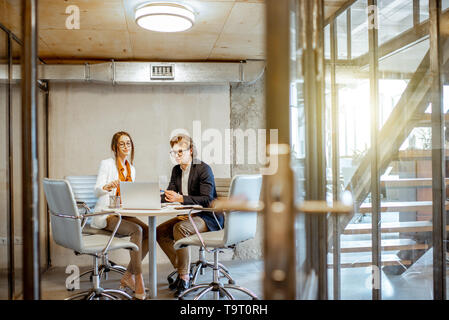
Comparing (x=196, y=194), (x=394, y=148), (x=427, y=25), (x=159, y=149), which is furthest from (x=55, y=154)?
(x=427, y=25)

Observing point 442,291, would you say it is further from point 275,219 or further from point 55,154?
point 55,154

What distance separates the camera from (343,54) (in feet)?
11.4

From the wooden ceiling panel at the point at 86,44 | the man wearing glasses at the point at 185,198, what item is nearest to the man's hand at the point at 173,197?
the man wearing glasses at the point at 185,198

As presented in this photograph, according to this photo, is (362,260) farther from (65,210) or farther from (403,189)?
(65,210)

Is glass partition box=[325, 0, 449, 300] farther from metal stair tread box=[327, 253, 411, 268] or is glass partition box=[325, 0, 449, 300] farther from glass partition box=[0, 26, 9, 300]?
glass partition box=[0, 26, 9, 300]

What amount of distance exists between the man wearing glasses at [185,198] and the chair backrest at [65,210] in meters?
0.96

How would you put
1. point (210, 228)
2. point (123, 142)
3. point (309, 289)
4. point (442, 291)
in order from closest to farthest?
1. point (309, 289)
2. point (442, 291)
3. point (210, 228)
4. point (123, 142)

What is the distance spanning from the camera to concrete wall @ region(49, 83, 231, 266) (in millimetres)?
5137

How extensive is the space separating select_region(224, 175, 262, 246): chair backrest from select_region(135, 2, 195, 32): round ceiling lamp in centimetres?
151

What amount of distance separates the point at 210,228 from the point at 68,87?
2780 millimetres

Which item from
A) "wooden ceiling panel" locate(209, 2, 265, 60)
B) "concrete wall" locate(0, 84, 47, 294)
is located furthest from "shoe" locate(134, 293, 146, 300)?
"wooden ceiling panel" locate(209, 2, 265, 60)

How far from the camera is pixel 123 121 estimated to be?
5246 mm

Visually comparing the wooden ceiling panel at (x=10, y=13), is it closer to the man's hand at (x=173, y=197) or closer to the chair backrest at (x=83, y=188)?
the chair backrest at (x=83, y=188)

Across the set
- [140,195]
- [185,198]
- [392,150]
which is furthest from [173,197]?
[392,150]
